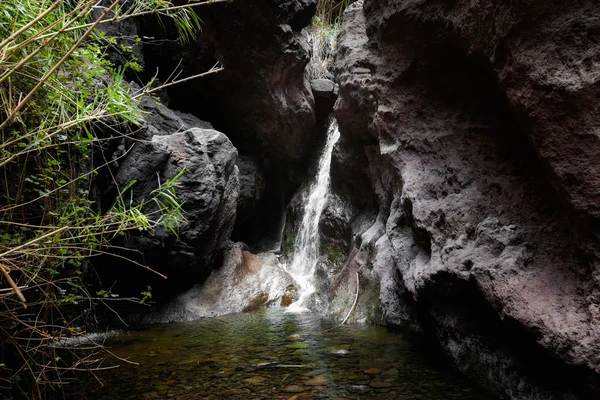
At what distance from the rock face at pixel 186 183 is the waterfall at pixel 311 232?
7.52 ft

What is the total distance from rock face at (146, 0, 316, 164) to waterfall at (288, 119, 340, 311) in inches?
42.3

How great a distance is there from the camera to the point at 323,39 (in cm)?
1184

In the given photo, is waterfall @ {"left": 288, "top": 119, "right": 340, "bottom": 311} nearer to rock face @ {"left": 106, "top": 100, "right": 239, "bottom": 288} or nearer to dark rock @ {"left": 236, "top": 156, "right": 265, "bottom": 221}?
dark rock @ {"left": 236, "top": 156, "right": 265, "bottom": 221}

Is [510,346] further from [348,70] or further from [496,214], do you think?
[348,70]

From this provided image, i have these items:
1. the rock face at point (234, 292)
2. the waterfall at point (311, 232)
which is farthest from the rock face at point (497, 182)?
the waterfall at point (311, 232)

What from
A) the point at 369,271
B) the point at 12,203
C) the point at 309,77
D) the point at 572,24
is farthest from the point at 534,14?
the point at 309,77

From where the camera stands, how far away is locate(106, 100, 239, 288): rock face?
6.30 metres

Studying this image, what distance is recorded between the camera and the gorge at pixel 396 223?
2.29 m

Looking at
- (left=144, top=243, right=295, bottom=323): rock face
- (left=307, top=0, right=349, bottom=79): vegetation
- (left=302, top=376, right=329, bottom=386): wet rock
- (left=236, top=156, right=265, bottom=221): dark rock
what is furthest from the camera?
(left=307, top=0, right=349, bottom=79): vegetation

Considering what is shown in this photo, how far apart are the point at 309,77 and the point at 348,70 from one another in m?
4.81

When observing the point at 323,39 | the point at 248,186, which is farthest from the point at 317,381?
the point at 323,39

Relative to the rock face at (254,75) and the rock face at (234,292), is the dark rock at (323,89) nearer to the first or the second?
the rock face at (254,75)

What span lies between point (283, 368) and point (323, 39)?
10.7 meters

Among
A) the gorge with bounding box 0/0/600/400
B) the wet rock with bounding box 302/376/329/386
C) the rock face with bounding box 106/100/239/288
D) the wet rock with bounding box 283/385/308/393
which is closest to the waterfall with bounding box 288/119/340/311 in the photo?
the gorge with bounding box 0/0/600/400
